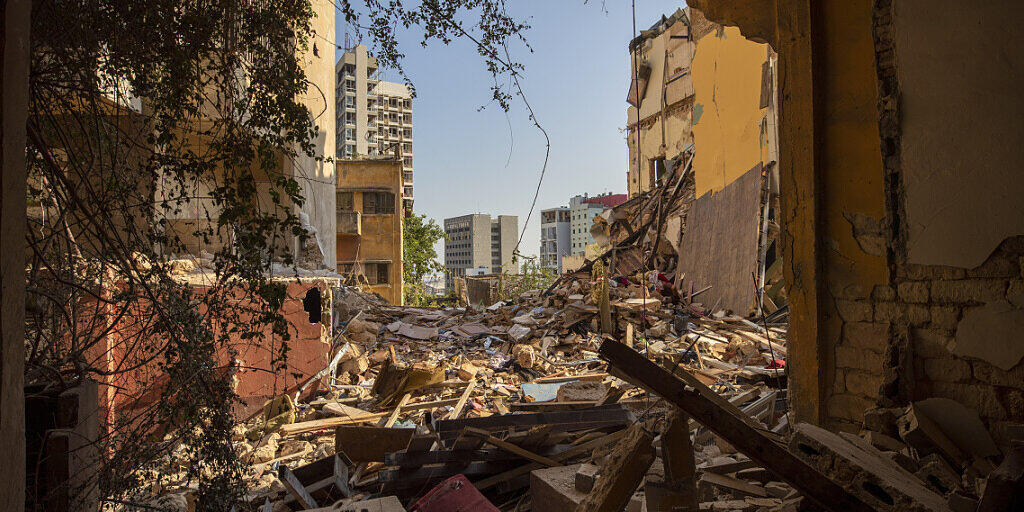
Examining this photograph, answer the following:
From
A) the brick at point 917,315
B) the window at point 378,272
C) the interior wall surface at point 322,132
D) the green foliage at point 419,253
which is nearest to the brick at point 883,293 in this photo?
the brick at point 917,315

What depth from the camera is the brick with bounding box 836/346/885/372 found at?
11.1 feet

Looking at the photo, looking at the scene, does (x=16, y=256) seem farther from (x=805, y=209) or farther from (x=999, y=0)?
(x=999, y=0)

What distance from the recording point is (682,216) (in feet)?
43.7

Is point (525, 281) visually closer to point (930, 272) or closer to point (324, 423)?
point (324, 423)

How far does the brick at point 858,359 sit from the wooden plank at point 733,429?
154cm

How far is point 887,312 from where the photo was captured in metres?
Result: 3.34

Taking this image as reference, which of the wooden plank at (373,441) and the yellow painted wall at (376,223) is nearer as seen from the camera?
the wooden plank at (373,441)

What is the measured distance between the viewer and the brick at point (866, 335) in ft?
11.0

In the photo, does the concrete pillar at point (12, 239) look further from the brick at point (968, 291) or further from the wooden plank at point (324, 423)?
the wooden plank at point (324, 423)

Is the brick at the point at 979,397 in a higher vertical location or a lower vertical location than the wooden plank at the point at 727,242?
lower

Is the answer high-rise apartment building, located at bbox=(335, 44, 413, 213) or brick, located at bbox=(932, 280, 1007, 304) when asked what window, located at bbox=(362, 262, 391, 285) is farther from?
high-rise apartment building, located at bbox=(335, 44, 413, 213)

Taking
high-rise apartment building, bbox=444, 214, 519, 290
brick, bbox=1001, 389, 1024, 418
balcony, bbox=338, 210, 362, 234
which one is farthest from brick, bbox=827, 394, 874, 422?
high-rise apartment building, bbox=444, 214, 519, 290

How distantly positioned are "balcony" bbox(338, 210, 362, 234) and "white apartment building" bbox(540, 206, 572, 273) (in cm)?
5377

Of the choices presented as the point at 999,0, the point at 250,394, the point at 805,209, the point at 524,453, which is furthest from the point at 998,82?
the point at 250,394
